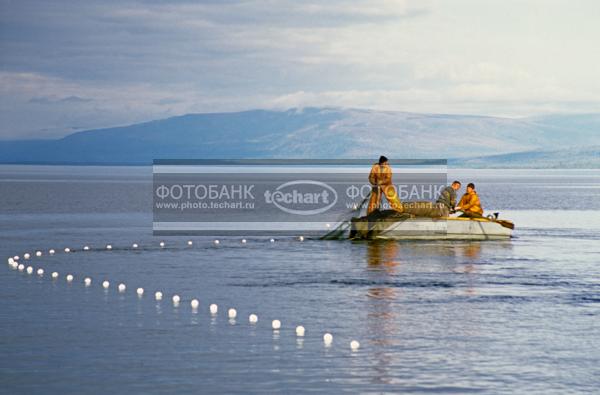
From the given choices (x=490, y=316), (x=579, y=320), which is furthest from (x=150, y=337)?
(x=579, y=320)

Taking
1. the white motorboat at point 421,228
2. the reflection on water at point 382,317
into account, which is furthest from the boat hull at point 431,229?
the reflection on water at point 382,317

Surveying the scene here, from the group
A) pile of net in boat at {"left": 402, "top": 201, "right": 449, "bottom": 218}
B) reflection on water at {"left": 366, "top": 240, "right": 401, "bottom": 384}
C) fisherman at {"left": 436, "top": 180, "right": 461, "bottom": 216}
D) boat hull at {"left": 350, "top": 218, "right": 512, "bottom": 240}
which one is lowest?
reflection on water at {"left": 366, "top": 240, "right": 401, "bottom": 384}

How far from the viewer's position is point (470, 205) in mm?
45312

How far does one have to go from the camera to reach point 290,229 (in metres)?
56.5

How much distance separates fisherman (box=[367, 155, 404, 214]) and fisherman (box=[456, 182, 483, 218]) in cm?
268

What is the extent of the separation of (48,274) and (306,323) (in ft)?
40.0

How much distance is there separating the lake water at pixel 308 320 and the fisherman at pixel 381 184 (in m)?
1.94

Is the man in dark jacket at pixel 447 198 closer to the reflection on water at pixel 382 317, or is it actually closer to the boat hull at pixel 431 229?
the boat hull at pixel 431 229

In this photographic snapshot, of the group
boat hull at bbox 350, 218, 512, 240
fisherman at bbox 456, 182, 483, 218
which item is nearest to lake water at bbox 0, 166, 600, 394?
boat hull at bbox 350, 218, 512, 240

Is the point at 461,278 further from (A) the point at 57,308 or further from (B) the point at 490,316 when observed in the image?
(A) the point at 57,308

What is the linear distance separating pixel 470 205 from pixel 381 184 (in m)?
4.52

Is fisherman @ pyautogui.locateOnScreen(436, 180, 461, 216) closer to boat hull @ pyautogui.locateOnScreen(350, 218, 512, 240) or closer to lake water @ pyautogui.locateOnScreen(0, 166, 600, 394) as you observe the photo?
boat hull @ pyautogui.locateOnScreen(350, 218, 512, 240)

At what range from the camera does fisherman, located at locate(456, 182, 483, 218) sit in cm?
4456

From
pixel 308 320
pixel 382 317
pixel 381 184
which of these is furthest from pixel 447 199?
pixel 308 320
